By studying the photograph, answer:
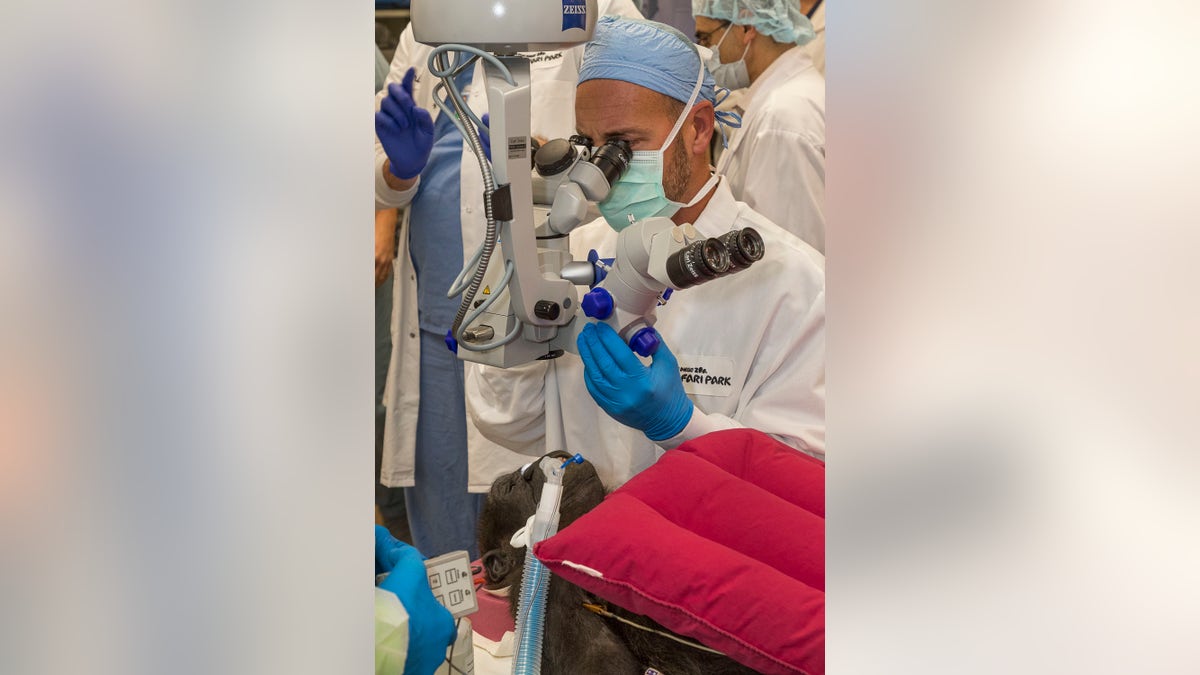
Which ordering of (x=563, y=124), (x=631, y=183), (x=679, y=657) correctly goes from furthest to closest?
(x=563, y=124), (x=631, y=183), (x=679, y=657)

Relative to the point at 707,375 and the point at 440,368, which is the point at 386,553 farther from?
the point at 440,368

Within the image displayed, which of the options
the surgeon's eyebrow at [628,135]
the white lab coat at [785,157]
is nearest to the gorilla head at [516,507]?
A: the surgeon's eyebrow at [628,135]

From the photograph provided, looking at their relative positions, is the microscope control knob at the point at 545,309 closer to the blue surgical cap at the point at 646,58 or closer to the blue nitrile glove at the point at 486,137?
the blue nitrile glove at the point at 486,137

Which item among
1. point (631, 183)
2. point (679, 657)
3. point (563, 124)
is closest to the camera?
point (679, 657)

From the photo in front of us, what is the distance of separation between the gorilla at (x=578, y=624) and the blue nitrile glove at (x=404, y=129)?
2.65 ft

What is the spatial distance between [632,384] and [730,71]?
1.66 meters

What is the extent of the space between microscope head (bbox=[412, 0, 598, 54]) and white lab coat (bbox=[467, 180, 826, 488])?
2.00 feet

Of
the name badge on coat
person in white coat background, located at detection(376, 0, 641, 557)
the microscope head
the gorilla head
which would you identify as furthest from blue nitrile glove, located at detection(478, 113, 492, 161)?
person in white coat background, located at detection(376, 0, 641, 557)

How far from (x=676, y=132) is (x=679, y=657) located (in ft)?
2.94

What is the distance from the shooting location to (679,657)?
0.97 m

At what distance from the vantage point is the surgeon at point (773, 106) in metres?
2.38
